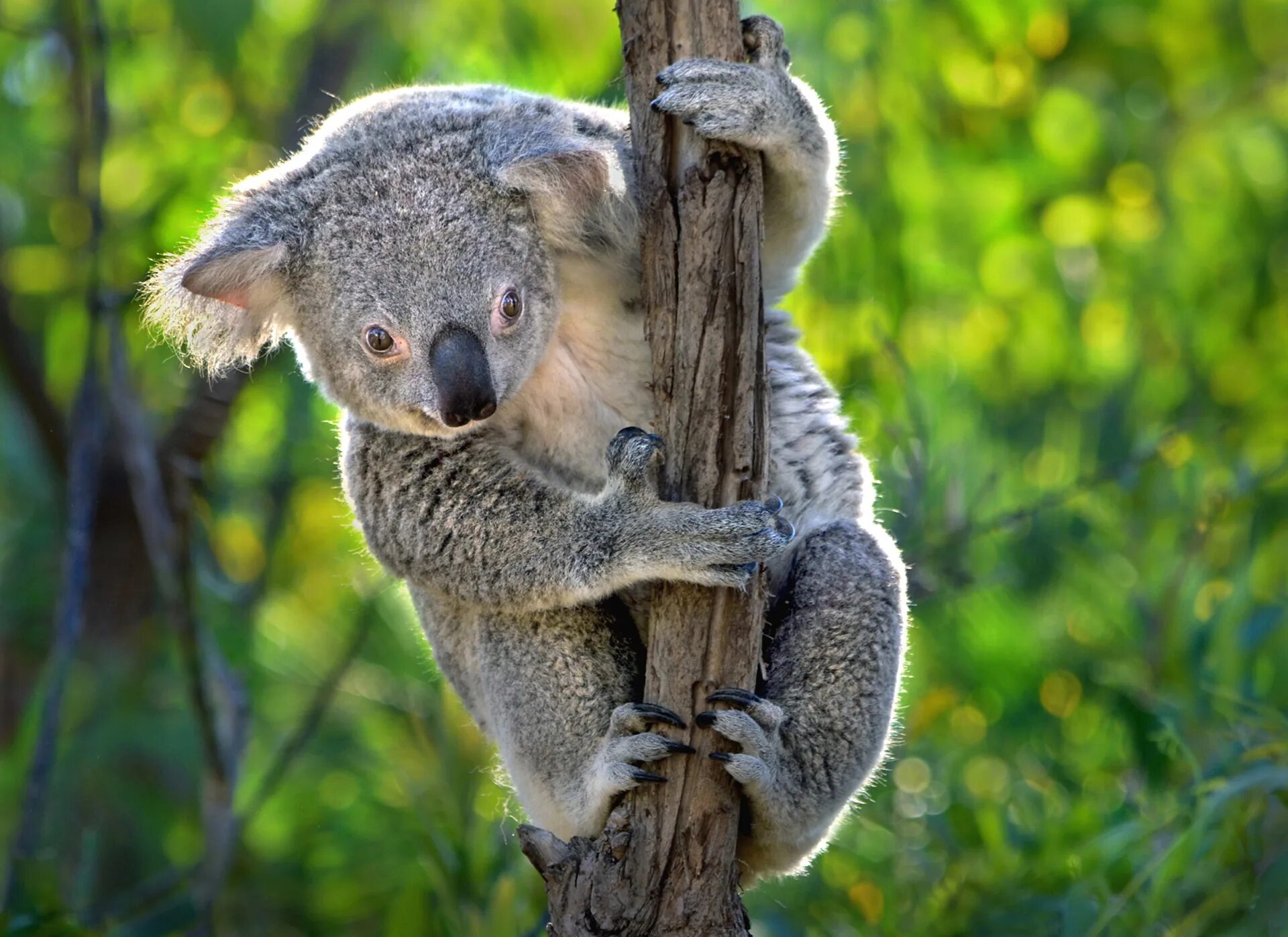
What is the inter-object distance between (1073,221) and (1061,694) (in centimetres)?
214

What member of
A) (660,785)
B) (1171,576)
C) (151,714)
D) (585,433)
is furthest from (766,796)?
(151,714)

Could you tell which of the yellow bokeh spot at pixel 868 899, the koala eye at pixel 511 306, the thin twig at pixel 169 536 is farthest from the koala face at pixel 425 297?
the yellow bokeh spot at pixel 868 899

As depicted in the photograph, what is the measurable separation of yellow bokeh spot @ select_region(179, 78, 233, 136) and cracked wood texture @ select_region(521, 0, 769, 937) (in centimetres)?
437

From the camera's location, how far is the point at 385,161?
2.80 meters

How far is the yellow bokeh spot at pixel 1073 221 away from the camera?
596 cm

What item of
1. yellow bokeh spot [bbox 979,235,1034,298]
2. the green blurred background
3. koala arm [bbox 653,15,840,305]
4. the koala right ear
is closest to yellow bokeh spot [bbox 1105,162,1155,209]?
the green blurred background

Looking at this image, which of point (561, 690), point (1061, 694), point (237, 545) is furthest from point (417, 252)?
point (237, 545)

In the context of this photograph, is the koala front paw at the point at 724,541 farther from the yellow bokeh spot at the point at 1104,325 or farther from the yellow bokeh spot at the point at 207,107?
the yellow bokeh spot at the point at 207,107

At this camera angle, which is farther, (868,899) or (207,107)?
(207,107)

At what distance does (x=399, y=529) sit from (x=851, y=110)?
296 cm

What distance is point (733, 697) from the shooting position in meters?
2.56

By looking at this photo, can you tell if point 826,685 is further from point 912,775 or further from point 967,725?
point 967,725

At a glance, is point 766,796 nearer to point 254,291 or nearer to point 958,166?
point 254,291

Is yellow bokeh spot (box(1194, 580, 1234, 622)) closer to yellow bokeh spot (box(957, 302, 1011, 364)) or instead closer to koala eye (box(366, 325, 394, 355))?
yellow bokeh spot (box(957, 302, 1011, 364))
